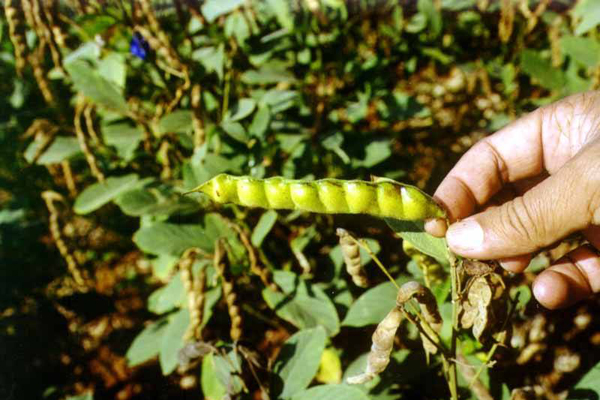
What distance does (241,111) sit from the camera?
2203 millimetres

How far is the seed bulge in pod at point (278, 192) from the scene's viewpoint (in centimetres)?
134

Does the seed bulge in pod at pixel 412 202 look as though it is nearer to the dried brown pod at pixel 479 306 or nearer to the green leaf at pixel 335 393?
the dried brown pod at pixel 479 306

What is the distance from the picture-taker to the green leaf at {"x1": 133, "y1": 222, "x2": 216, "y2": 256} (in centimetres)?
202

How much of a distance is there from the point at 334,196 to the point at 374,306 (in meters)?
0.64

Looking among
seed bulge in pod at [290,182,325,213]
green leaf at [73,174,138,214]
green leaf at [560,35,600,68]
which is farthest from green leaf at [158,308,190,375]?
green leaf at [560,35,600,68]

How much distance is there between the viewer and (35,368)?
2.74 metres

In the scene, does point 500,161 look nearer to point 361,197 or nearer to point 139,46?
point 361,197

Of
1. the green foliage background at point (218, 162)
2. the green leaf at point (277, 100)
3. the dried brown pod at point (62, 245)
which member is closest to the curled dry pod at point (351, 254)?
the green foliage background at point (218, 162)

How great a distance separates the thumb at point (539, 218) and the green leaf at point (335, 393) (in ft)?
1.85

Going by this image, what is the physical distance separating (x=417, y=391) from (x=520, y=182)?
104cm

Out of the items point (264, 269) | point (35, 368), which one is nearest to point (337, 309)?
point (264, 269)

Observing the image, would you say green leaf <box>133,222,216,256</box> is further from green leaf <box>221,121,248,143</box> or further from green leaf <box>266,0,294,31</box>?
green leaf <box>266,0,294,31</box>

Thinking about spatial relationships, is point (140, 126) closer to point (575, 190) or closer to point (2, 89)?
point (2, 89)

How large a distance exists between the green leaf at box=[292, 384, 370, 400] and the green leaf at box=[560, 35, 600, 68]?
2.32 meters
